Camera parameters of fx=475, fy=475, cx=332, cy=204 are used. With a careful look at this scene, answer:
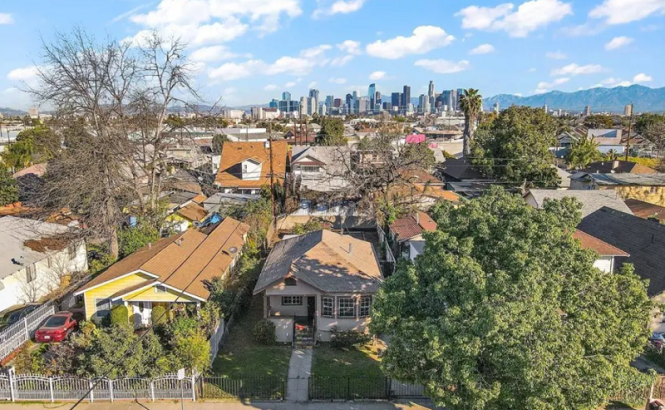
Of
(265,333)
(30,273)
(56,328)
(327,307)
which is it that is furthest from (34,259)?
(327,307)

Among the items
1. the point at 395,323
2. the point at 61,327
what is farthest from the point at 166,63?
the point at 395,323

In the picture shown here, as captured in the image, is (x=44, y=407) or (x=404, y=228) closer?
(x=44, y=407)

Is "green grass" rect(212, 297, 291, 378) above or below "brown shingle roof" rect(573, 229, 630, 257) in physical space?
below

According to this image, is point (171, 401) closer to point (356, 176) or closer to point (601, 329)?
point (601, 329)

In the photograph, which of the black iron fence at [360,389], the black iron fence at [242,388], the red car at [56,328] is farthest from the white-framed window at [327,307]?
the red car at [56,328]

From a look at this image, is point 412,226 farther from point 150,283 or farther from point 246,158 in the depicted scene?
point 246,158

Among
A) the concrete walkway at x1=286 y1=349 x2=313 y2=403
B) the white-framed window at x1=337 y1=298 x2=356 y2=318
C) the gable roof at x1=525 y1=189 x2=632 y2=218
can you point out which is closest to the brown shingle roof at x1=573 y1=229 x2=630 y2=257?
the gable roof at x1=525 y1=189 x2=632 y2=218

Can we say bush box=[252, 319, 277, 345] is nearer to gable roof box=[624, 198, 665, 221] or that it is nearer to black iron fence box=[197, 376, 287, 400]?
black iron fence box=[197, 376, 287, 400]
